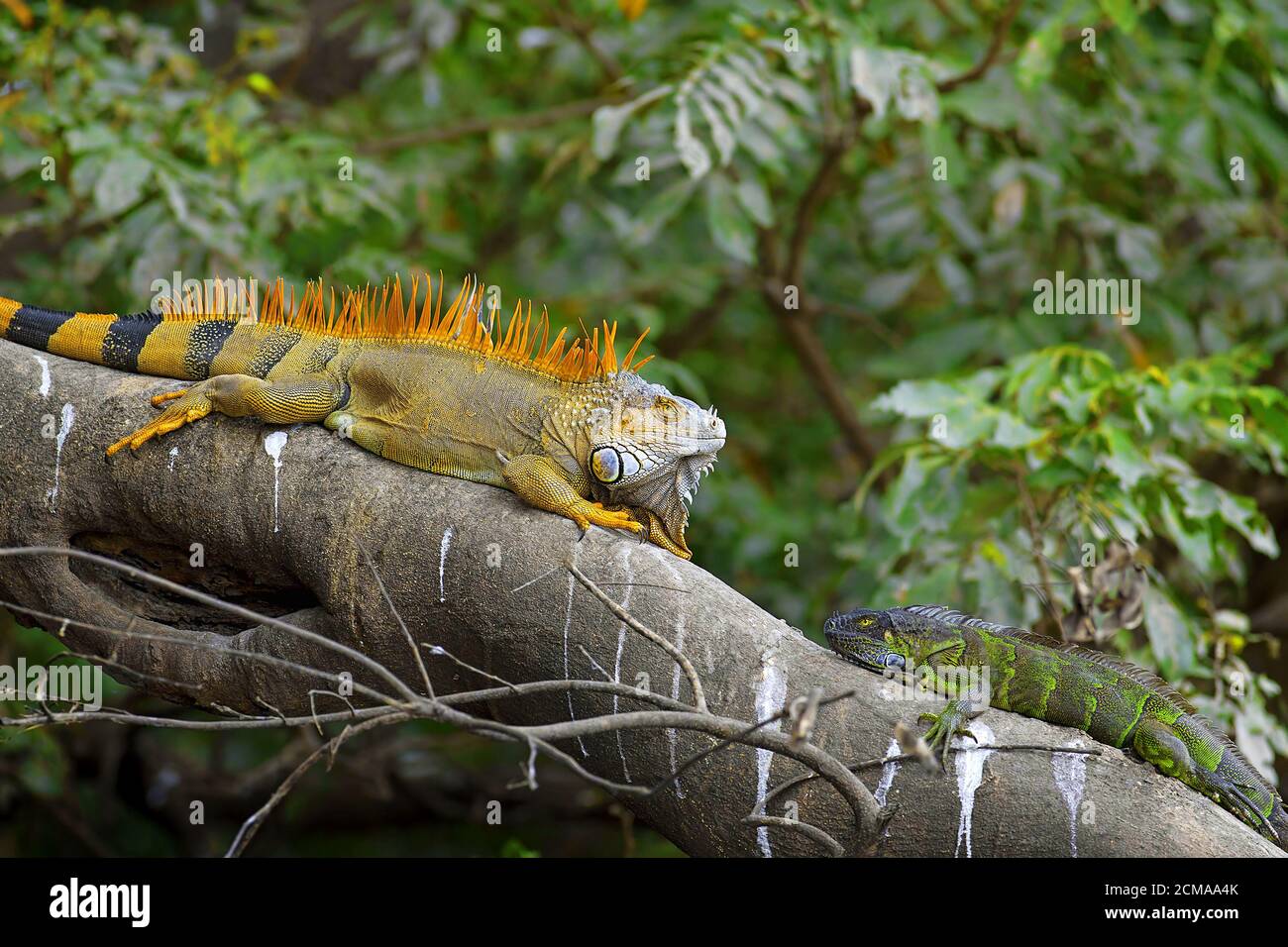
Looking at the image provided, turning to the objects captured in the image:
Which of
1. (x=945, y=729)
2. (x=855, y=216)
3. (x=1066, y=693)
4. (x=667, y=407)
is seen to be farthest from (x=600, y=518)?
(x=855, y=216)

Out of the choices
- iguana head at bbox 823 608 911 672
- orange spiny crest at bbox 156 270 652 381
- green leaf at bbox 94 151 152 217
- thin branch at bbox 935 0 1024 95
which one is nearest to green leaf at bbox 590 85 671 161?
orange spiny crest at bbox 156 270 652 381

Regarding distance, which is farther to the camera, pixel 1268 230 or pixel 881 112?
pixel 1268 230

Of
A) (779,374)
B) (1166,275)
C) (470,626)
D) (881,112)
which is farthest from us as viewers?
(779,374)

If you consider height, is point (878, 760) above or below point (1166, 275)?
below

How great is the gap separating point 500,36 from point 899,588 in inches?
203

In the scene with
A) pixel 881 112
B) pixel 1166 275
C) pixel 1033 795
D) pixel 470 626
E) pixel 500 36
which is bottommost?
pixel 1033 795

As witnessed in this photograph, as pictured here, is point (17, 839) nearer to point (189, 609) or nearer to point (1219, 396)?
A: point (189, 609)

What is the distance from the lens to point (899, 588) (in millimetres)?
A: 5418

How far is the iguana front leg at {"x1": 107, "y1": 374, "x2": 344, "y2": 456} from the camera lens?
412cm

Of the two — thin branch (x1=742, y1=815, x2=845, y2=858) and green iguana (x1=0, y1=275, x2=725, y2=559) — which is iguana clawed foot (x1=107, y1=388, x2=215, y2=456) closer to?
green iguana (x1=0, y1=275, x2=725, y2=559)

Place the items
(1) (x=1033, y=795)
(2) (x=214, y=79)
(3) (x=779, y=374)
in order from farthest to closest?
1. (3) (x=779, y=374)
2. (2) (x=214, y=79)
3. (1) (x=1033, y=795)

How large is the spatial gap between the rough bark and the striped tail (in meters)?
0.10

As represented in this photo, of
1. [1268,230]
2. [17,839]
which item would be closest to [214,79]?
[17,839]

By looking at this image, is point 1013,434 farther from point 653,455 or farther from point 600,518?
point 600,518
